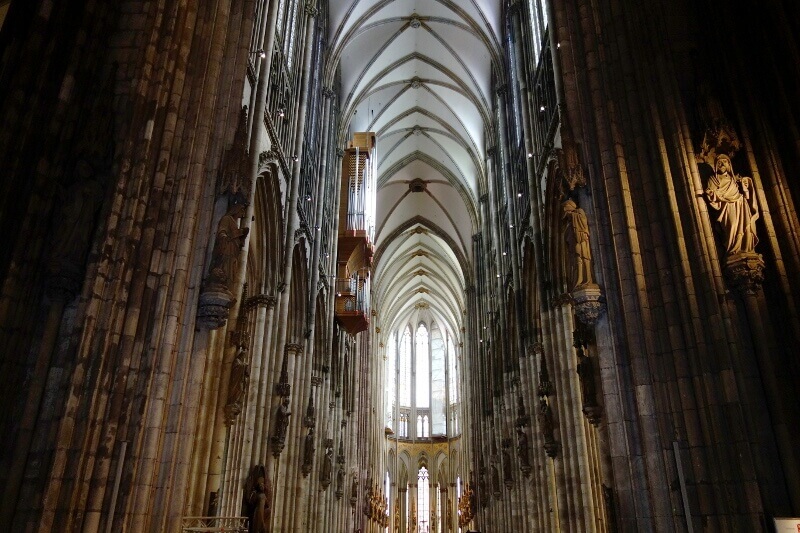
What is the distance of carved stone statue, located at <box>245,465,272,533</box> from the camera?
12594mm

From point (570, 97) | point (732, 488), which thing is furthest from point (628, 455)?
point (570, 97)

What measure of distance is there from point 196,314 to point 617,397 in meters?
6.94

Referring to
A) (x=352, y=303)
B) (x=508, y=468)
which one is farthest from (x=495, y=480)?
(x=352, y=303)

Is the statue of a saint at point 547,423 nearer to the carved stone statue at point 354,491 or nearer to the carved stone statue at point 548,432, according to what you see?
the carved stone statue at point 548,432

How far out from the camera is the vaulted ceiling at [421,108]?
25.7m

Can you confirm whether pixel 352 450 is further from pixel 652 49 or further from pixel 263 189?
pixel 652 49

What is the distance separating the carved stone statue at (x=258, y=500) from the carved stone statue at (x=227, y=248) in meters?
4.80

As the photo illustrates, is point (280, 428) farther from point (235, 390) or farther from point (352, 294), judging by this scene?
point (352, 294)

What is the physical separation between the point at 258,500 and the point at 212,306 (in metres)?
4.94

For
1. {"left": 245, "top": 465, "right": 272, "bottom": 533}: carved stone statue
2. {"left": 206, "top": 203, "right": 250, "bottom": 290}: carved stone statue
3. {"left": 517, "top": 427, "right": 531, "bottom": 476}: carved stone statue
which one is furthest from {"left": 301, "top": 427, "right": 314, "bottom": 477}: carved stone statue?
{"left": 206, "top": 203, "right": 250, "bottom": 290}: carved stone statue

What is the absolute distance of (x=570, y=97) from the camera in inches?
497

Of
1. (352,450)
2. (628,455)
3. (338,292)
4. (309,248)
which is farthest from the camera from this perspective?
(352,450)

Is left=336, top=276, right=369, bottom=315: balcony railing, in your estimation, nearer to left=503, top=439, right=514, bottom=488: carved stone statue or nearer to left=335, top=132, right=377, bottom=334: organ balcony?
left=335, top=132, right=377, bottom=334: organ balcony

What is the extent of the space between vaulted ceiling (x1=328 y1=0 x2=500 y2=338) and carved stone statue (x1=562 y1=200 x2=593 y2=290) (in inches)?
597
